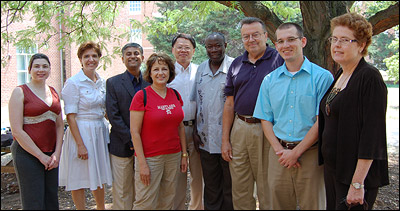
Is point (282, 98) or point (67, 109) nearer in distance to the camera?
point (282, 98)

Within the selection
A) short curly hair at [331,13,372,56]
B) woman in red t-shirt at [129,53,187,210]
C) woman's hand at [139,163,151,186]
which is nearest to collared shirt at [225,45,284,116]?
woman in red t-shirt at [129,53,187,210]

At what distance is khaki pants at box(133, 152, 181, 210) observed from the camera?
335cm

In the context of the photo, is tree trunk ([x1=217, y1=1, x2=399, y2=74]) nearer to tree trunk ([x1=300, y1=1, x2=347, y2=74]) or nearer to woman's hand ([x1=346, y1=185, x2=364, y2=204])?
tree trunk ([x1=300, y1=1, x2=347, y2=74])

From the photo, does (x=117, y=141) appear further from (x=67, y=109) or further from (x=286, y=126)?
(x=286, y=126)

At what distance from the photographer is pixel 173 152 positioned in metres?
3.42

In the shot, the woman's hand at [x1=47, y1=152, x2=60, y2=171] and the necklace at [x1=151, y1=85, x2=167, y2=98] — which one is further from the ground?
the necklace at [x1=151, y1=85, x2=167, y2=98]

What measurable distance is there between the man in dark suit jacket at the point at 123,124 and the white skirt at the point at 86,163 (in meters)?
0.15

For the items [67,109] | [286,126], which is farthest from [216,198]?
[67,109]

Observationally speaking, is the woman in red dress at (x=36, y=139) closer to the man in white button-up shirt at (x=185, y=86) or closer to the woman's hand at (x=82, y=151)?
the woman's hand at (x=82, y=151)

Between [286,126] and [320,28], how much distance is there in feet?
8.58

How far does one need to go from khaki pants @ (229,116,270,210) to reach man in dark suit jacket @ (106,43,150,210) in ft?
4.02

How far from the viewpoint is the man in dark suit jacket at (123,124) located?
11.9 feet

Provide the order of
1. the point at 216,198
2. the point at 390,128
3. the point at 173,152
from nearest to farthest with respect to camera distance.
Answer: the point at 173,152, the point at 216,198, the point at 390,128

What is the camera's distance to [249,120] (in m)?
3.22
